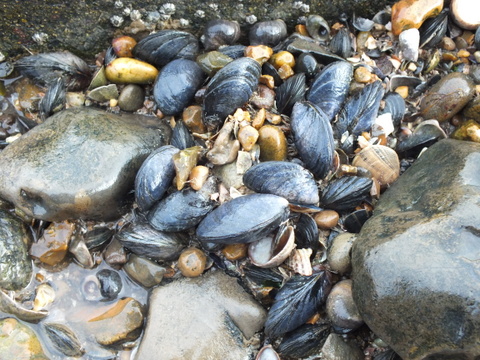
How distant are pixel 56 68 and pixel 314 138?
2407 mm

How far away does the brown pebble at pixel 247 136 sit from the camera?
126 inches

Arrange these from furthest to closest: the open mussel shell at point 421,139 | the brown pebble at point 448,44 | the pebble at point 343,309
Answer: the brown pebble at point 448,44
the open mussel shell at point 421,139
the pebble at point 343,309

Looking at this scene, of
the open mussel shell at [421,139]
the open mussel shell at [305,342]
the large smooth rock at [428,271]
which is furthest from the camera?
the open mussel shell at [421,139]

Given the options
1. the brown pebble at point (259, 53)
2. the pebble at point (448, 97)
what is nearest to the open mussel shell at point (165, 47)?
the brown pebble at point (259, 53)

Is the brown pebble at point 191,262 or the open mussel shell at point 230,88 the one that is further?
the open mussel shell at point 230,88

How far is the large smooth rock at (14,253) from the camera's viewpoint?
3109 mm

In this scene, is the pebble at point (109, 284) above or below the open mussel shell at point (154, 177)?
below

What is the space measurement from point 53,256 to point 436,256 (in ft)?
9.21

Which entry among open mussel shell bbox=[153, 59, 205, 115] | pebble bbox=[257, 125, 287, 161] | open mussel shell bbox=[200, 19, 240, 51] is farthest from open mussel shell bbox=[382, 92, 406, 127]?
open mussel shell bbox=[153, 59, 205, 115]

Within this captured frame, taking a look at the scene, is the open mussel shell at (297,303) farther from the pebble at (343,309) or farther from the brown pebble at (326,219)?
the brown pebble at (326,219)

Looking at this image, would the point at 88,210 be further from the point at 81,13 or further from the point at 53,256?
the point at 81,13

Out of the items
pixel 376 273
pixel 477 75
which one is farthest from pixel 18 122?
pixel 477 75

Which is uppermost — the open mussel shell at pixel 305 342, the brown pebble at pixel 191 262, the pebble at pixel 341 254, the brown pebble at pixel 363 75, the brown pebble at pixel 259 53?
the brown pebble at pixel 259 53

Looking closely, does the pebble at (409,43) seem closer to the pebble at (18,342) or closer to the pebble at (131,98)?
the pebble at (131,98)
